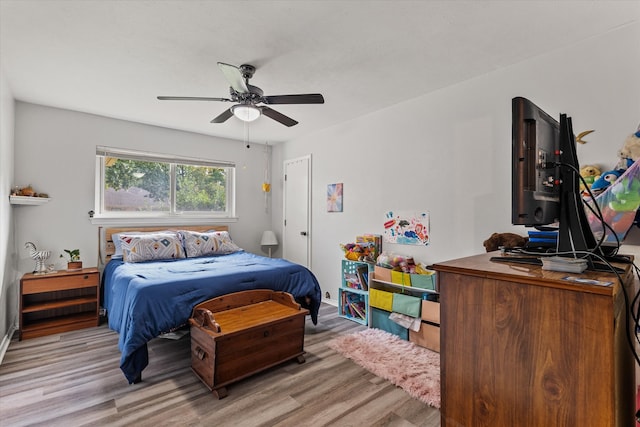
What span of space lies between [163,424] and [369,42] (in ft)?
8.84

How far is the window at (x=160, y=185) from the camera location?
378cm

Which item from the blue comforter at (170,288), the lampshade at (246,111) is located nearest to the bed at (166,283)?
the blue comforter at (170,288)

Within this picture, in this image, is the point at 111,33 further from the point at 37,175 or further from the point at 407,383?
the point at 407,383

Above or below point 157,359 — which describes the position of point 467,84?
above

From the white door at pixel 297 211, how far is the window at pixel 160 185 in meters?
0.87

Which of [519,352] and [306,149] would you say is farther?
[306,149]

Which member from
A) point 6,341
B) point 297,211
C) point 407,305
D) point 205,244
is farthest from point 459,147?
point 6,341

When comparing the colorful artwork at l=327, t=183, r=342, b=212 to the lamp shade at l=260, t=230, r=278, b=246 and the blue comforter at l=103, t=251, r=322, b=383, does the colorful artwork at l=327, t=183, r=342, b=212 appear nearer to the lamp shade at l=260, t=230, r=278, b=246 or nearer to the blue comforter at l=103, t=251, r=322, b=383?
the blue comforter at l=103, t=251, r=322, b=383

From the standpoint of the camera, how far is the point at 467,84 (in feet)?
8.86

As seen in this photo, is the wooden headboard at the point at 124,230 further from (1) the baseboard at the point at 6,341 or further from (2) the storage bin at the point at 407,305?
(2) the storage bin at the point at 407,305

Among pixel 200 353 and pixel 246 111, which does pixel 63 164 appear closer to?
pixel 246 111

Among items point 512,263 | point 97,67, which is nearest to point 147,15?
point 97,67

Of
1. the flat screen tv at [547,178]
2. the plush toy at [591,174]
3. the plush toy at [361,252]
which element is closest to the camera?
the flat screen tv at [547,178]

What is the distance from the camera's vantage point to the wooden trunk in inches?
80.4
